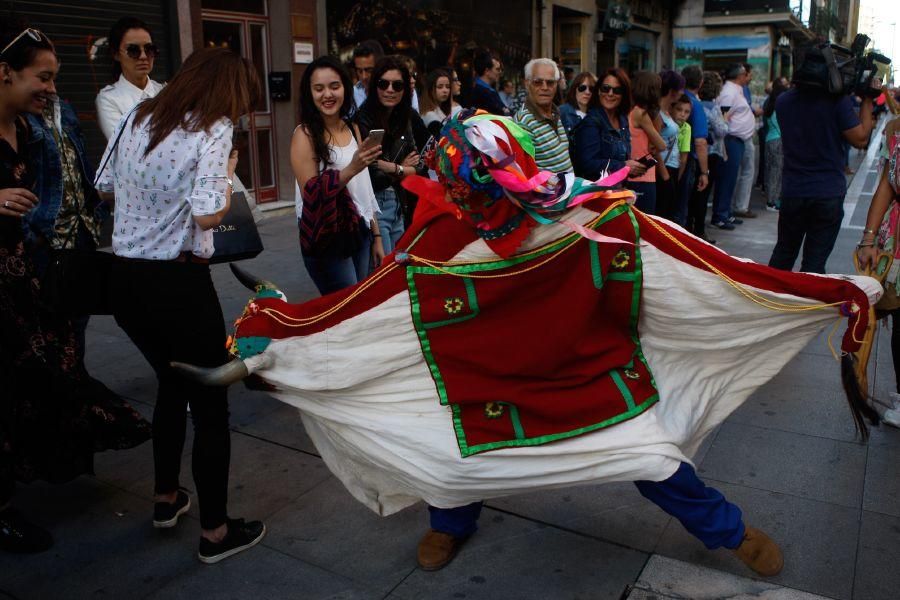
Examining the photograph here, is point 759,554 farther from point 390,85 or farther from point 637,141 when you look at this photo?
point 637,141

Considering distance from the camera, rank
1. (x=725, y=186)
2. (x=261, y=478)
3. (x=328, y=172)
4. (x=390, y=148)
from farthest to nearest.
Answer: (x=725, y=186), (x=390, y=148), (x=328, y=172), (x=261, y=478)

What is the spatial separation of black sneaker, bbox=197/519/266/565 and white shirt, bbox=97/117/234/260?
Result: 103cm

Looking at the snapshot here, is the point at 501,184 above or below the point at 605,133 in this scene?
below

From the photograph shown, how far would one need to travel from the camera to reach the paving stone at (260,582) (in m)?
2.80

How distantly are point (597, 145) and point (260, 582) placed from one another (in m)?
4.02

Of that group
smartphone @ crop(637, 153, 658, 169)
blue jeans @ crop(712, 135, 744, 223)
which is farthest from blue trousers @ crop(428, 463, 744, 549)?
blue jeans @ crop(712, 135, 744, 223)

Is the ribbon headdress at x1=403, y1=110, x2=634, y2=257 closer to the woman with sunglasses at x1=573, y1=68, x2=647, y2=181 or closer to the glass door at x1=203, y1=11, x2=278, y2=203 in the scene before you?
the woman with sunglasses at x1=573, y1=68, x2=647, y2=181

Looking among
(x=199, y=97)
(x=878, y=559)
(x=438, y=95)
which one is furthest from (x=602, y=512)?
(x=438, y=95)

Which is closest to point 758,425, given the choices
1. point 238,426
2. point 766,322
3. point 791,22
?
point 766,322

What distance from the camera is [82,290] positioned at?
283 cm

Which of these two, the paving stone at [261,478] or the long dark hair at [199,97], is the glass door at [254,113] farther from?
the long dark hair at [199,97]

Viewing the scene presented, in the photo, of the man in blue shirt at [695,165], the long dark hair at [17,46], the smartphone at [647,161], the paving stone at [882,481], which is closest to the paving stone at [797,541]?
the paving stone at [882,481]

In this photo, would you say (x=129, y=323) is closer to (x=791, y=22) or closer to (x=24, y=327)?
(x=24, y=327)

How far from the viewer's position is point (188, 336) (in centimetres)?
279
